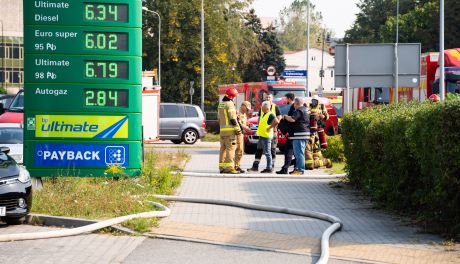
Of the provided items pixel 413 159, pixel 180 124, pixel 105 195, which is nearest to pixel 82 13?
pixel 105 195

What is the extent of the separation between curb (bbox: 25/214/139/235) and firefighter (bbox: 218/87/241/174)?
906 centimetres

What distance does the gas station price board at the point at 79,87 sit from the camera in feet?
55.6

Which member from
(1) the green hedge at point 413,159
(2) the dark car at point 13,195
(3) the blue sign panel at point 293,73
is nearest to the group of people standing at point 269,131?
(1) the green hedge at point 413,159

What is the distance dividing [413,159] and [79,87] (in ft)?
21.2

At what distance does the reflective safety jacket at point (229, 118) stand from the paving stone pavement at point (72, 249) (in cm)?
1016

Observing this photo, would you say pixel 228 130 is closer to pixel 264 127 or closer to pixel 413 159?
pixel 264 127

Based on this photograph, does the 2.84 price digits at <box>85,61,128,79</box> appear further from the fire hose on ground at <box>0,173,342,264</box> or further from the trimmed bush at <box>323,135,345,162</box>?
the trimmed bush at <box>323,135,345,162</box>

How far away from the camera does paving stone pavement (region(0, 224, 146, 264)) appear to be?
395 inches

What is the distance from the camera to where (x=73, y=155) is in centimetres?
1695

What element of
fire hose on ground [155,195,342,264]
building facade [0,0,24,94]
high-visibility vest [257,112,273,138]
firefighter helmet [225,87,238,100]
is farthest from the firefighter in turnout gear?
building facade [0,0,24,94]

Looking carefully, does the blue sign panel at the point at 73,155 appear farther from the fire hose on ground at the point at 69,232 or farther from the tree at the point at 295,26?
the tree at the point at 295,26

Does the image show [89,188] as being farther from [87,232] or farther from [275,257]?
[275,257]

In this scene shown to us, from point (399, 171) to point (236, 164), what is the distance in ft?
29.8

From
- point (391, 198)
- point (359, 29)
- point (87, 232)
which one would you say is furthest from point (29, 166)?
point (359, 29)
